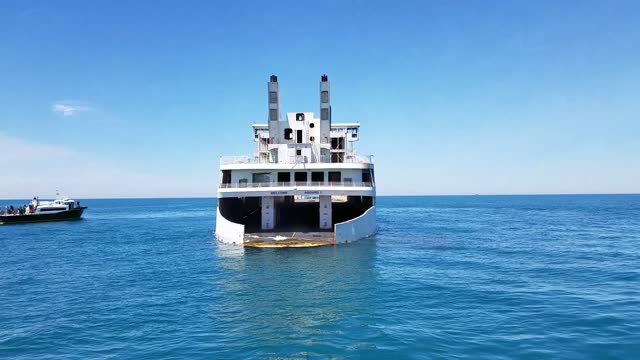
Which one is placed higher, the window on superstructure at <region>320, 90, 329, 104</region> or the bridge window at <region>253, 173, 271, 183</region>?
the window on superstructure at <region>320, 90, 329, 104</region>

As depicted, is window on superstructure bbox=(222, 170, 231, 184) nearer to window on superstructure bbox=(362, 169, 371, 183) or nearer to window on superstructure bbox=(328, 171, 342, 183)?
window on superstructure bbox=(328, 171, 342, 183)

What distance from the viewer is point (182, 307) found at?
15.6 m

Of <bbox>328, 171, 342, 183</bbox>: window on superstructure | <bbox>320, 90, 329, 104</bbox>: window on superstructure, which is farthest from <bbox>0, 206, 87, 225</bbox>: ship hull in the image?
<bbox>328, 171, 342, 183</bbox>: window on superstructure

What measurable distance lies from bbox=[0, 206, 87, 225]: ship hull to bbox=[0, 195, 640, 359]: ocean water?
45.5 m

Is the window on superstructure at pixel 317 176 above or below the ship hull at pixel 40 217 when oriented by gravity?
above

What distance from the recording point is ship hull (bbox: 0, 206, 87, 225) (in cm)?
6497

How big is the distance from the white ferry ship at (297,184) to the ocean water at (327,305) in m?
1.92

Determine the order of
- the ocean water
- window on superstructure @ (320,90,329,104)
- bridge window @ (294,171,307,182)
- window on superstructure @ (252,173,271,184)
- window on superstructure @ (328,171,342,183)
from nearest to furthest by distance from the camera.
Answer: the ocean water < window on superstructure @ (252,173,271,184) < window on superstructure @ (328,171,342,183) < bridge window @ (294,171,307,182) < window on superstructure @ (320,90,329,104)

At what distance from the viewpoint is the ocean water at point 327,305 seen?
11.4m

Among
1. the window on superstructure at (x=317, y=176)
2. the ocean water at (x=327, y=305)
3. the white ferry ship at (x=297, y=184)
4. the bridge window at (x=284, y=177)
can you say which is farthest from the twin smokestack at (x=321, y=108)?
the ocean water at (x=327, y=305)

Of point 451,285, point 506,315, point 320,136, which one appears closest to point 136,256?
point 320,136

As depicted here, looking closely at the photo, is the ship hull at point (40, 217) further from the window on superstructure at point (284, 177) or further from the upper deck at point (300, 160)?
the window on superstructure at point (284, 177)

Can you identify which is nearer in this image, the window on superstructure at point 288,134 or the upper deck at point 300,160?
the upper deck at point 300,160

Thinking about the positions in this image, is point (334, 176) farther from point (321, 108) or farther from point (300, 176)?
point (321, 108)
